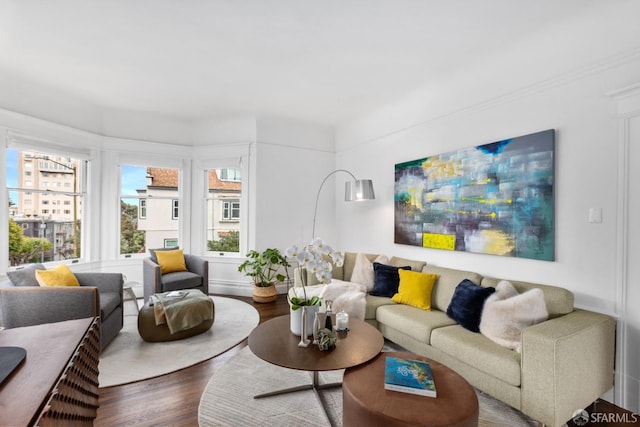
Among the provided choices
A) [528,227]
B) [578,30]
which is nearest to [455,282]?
[528,227]

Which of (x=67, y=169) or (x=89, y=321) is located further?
(x=67, y=169)

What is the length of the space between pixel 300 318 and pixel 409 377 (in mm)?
882

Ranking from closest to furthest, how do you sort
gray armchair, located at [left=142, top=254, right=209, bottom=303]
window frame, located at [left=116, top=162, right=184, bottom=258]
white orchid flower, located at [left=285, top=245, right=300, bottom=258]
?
1. white orchid flower, located at [left=285, top=245, right=300, bottom=258]
2. gray armchair, located at [left=142, top=254, right=209, bottom=303]
3. window frame, located at [left=116, top=162, right=184, bottom=258]

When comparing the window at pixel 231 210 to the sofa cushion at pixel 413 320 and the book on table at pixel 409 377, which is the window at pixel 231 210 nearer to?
the sofa cushion at pixel 413 320

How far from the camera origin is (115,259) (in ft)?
15.9

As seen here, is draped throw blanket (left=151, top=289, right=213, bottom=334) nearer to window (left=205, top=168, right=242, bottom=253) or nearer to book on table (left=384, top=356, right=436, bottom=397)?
window (left=205, top=168, right=242, bottom=253)

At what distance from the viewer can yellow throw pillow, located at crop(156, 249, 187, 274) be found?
4.50 metres

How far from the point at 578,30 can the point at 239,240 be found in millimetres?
4829

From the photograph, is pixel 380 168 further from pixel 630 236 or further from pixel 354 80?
pixel 630 236

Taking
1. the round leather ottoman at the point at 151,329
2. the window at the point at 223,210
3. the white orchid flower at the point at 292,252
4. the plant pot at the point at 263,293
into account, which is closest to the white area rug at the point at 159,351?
the round leather ottoman at the point at 151,329

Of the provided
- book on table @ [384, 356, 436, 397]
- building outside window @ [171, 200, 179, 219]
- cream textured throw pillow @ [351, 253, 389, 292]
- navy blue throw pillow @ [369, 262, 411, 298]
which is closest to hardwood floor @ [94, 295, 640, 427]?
book on table @ [384, 356, 436, 397]

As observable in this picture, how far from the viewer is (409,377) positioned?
1.79 m

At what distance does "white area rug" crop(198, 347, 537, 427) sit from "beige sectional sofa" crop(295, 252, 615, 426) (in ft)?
0.50

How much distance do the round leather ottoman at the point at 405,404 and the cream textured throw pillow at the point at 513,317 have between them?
70 centimetres
